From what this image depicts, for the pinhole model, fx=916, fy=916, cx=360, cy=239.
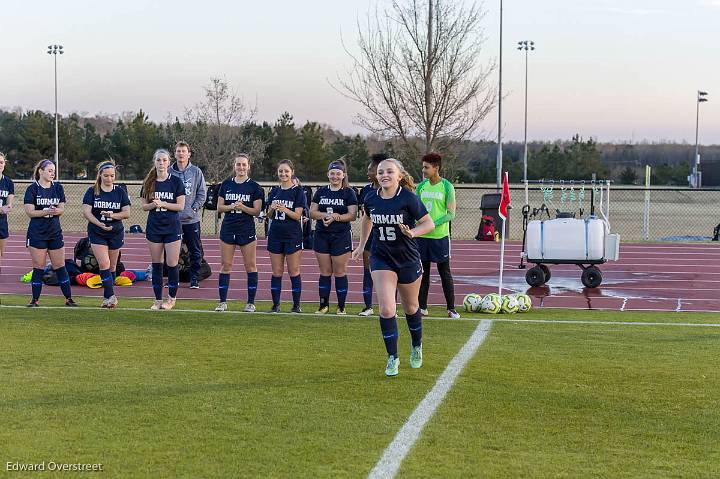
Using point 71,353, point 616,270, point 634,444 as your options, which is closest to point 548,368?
point 634,444

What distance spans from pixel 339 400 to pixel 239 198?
5417mm

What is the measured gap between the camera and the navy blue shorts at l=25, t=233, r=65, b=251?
1207 cm

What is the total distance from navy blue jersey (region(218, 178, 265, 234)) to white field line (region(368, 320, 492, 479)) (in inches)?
145

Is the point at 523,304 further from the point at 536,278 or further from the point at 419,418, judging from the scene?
the point at 419,418

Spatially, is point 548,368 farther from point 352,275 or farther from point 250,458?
point 352,275

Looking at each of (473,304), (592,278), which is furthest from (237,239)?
(592,278)

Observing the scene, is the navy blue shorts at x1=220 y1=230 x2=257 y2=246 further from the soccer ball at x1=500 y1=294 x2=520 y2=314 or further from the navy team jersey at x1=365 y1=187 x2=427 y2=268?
the navy team jersey at x1=365 y1=187 x2=427 y2=268

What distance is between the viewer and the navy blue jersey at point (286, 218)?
464 inches

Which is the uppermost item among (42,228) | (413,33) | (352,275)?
(413,33)

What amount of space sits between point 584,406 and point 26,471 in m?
3.98

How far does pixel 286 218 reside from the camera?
1179 cm

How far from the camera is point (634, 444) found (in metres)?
5.88

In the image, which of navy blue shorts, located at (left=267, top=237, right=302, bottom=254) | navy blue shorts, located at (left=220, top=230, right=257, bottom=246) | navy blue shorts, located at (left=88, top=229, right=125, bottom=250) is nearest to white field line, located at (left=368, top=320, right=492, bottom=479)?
navy blue shorts, located at (left=267, top=237, right=302, bottom=254)

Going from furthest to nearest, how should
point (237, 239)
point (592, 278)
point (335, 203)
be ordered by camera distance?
point (592, 278)
point (237, 239)
point (335, 203)
